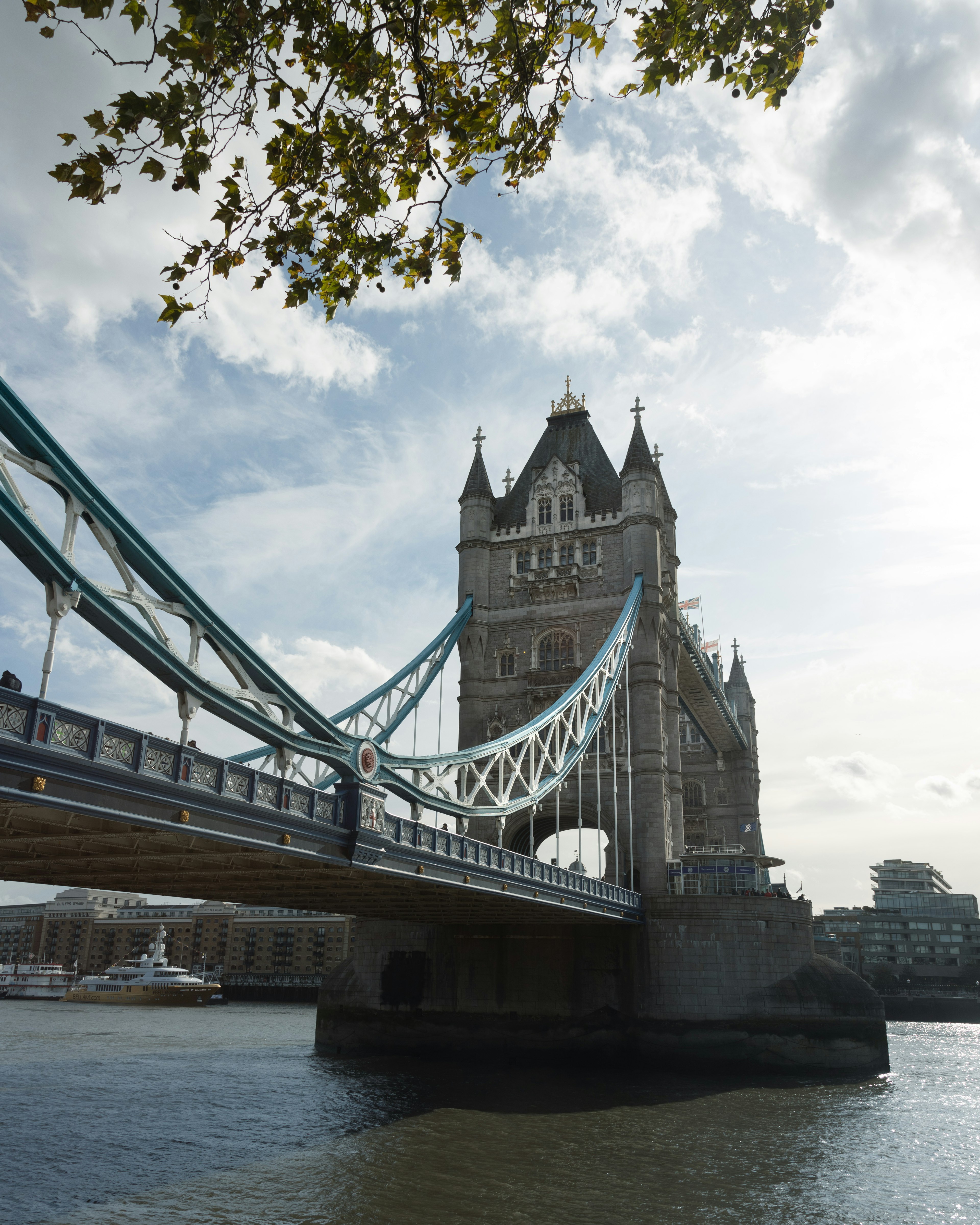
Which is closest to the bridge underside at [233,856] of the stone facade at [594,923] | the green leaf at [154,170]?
the stone facade at [594,923]

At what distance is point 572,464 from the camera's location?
159ft

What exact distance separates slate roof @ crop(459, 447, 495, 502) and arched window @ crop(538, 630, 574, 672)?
818 cm

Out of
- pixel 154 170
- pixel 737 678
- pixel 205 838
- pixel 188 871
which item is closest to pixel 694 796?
pixel 737 678

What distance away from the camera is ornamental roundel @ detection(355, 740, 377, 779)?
19.5 metres

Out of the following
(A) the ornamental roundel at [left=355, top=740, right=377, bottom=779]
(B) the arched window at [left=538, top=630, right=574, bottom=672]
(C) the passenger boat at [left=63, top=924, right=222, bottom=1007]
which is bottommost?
(C) the passenger boat at [left=63, top=924, right=222, bottom=1007]

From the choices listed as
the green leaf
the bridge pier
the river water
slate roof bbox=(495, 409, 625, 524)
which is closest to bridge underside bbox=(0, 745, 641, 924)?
the river water

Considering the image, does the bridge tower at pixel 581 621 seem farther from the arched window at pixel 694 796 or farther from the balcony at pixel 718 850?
the arched window at pixel 694 796

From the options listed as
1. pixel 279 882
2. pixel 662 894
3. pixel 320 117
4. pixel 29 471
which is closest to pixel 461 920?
pixel 662 894

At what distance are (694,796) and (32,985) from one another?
66.6 metres

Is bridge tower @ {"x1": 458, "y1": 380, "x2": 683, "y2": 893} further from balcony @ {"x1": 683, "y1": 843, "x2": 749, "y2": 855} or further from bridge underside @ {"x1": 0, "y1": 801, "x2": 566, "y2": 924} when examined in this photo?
bridge underside @ {"x1": 0, "y1": 801, "x2": 566, "y2": 924}

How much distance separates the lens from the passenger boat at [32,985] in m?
90.5

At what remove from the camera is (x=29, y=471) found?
1352cm

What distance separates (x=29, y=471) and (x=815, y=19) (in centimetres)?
1129

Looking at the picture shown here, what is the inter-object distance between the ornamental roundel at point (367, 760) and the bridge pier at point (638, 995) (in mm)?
17004
